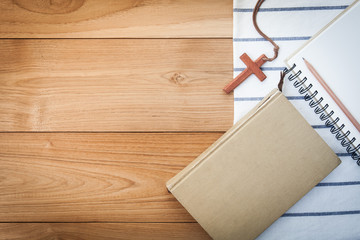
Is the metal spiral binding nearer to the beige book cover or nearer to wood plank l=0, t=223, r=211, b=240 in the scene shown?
the beige book cover

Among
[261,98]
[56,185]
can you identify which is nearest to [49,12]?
[56,185]

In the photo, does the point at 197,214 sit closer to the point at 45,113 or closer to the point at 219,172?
the point at 219,172

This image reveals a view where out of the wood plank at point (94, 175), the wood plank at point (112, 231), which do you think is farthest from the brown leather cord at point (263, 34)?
the wood plank at point (112, 231)

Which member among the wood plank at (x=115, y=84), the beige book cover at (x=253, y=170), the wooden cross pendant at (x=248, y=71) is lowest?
the beige book cover at (x=253, y=170)

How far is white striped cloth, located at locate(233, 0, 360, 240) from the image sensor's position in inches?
22.6

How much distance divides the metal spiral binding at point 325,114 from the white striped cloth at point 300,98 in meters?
0.01

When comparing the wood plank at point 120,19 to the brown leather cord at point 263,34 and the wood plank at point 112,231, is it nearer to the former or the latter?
the brown leather cord at point 263,34

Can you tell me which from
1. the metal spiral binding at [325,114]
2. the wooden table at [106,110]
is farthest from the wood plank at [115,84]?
the metal spiral binding at [325,114]

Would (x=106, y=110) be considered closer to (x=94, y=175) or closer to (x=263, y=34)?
(x=94, y=175)

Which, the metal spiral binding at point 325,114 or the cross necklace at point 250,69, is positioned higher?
the cross necklace at point 250,69

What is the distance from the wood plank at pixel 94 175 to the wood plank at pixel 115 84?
0.10 feet

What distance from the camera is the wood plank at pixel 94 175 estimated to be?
58cm

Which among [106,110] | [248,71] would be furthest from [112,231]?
[248,71]

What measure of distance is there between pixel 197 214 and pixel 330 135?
0.35 metres
